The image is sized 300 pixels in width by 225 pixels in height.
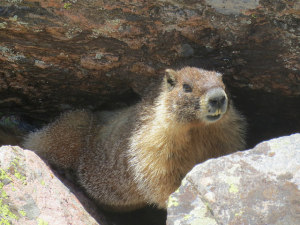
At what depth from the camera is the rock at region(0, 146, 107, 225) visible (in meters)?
3.88

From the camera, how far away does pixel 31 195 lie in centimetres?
412

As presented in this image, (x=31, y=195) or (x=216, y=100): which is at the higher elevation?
(x=216, y=100)

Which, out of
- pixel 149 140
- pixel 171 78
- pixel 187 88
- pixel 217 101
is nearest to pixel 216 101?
pixel 217 101

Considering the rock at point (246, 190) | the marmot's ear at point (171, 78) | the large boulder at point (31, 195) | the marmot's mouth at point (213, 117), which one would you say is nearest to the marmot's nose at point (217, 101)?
the marmot's mouth at point (213, 117)

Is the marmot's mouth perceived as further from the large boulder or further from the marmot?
the large boulder

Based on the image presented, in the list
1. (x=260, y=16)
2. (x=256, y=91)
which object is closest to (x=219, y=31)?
(x=260, y=16)

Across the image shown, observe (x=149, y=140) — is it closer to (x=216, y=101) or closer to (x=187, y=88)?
(x=187, y=88)

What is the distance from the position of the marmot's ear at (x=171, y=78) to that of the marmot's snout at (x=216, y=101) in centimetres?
69

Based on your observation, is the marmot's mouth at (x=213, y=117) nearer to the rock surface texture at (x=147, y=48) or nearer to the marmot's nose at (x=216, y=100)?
the marmot's nose at (x=216, y=100)

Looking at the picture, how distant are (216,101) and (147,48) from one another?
135 centimetres

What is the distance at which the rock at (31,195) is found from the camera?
3885 mm

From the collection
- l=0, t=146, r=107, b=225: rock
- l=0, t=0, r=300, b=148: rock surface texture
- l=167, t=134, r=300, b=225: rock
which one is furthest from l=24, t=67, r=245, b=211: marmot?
l=0, t=146, r=107, b=225: rock

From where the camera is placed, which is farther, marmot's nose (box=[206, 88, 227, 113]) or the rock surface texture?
the rock surface texture

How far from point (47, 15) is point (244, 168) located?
9.74ft
